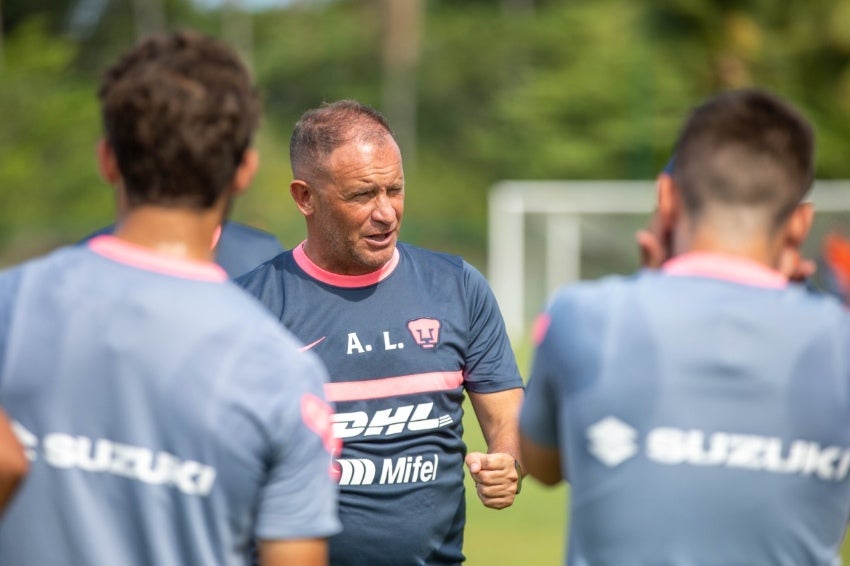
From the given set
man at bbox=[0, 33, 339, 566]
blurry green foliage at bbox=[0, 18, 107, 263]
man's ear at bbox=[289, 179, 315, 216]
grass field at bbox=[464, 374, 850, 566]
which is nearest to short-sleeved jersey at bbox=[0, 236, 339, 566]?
man at bbox=[0, 33, 339, 566]

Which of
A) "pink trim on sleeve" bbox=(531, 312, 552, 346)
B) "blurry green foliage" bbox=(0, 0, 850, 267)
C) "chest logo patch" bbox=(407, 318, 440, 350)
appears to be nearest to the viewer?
"pink trim on sleeve" bbox=(531, 312, 552, 346)

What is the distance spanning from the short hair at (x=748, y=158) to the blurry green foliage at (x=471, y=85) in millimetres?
23114

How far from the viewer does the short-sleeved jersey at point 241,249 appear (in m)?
5.15

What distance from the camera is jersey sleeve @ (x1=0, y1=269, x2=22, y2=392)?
2.61m

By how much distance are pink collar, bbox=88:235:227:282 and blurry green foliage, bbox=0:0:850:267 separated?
22872 mm

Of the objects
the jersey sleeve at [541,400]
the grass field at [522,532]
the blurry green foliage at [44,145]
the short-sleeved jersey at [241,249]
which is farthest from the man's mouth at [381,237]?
the blurry green foliage at [44,145]

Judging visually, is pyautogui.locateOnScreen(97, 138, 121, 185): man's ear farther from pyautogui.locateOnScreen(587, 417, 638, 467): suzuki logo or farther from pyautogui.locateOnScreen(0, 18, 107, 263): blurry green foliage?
pyautogui.locateOnScreen(0, 18, 107, 263): blurry green foliage

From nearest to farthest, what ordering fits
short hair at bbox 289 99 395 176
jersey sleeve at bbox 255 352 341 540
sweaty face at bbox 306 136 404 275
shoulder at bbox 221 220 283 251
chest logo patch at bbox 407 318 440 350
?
jersey sleeve at bbox 255 352 341 540, chest logo patch at bbox 407 318 440 350, sweaty face at bbox 306 136 404 275, short hair at bbox 289 99 395 176, shoulder at bbox 221 220 283 251

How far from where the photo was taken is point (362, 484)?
14.3 ft

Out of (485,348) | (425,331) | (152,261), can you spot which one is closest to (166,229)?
(152,261)

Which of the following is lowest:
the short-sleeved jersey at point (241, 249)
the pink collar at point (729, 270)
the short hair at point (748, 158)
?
the short-sleeved jersey at point (241, 249)

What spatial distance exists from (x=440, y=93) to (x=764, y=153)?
42.3 m

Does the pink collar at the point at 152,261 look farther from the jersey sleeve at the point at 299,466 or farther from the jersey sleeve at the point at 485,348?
the jersey sleeve at the point at 485,348

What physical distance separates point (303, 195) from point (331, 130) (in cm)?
26
